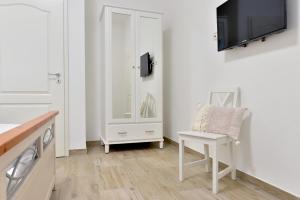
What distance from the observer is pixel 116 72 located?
122 inches

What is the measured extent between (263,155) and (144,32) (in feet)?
6.96

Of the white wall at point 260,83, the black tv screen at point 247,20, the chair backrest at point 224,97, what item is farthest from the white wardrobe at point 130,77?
the black tv screen at point 247,20

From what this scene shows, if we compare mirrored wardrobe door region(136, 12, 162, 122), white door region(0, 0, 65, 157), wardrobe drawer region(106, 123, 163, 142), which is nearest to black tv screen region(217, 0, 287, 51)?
mirrored wardrobe door region(136, 12, 162, 122)

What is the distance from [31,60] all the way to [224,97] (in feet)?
7.30

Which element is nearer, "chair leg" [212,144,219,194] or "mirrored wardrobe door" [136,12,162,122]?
"chair leg" [212,144,219,194]

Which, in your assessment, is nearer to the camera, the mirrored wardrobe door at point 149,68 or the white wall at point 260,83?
the white wall at point 260,83

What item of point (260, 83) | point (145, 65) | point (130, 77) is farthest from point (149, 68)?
point (260, 83)

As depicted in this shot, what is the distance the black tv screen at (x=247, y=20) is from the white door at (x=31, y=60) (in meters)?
1.90

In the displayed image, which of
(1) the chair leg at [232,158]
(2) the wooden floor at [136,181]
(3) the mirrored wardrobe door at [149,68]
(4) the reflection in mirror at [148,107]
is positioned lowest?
(2) the wooden floor at [136,181]

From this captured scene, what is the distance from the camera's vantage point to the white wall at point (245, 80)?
5.32ft

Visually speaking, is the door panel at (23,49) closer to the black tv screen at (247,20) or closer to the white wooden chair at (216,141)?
the white wooden chair at (216,141)

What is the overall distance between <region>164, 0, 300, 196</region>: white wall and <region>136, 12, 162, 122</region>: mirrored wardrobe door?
0.43m

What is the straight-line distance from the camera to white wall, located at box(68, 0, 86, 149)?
2.97 meters

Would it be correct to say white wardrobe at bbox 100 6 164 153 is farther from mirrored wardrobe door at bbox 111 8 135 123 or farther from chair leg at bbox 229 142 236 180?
chair leg at bbox 229 142 236 180
